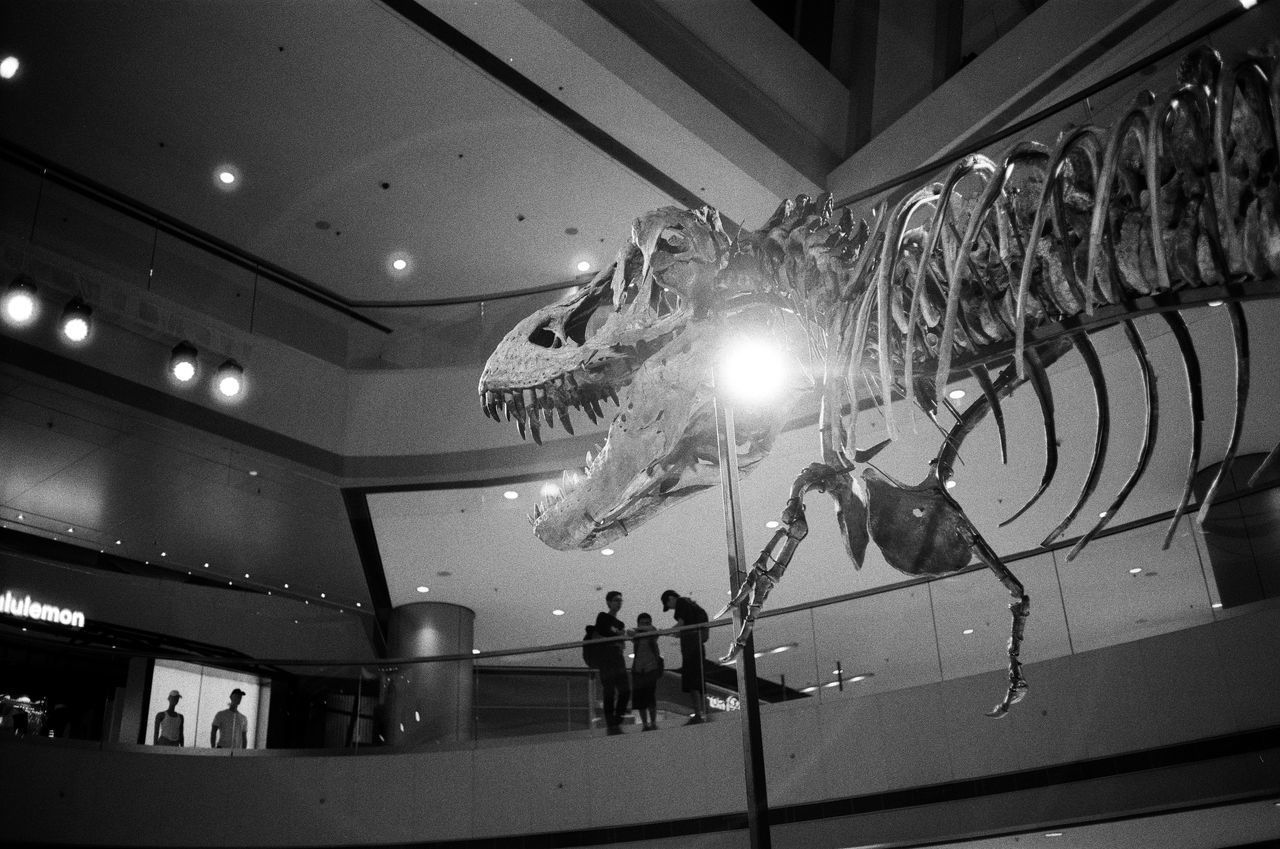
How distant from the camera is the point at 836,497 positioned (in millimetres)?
3498

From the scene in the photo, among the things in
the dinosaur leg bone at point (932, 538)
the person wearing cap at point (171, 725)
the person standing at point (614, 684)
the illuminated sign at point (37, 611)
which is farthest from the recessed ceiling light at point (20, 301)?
the dinosaur leg bone at point (932, 538)

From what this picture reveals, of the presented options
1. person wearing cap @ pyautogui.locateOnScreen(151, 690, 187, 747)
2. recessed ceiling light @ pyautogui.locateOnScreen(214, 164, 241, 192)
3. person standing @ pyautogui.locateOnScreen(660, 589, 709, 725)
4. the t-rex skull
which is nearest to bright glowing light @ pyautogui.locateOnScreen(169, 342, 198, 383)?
recessed ceiling light @ pyautogui.locateOnScreen(214, 164, 241, 192)

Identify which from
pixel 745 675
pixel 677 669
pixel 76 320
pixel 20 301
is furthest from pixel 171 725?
pixel 745 675

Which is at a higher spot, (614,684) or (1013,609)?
(614,684)

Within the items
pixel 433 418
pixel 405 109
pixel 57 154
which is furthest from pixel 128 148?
pixel 433 418

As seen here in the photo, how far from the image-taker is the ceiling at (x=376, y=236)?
28.4 feet

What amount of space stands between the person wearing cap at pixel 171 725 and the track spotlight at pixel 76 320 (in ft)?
9.80

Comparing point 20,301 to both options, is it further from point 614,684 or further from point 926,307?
point 926,307

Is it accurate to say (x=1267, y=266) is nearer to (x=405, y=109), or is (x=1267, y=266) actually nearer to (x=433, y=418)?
(x=405, y=109)

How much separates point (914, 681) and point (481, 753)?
3752 mm

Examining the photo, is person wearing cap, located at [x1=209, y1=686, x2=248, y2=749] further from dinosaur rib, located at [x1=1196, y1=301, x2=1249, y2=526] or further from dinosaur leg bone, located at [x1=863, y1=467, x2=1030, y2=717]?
dinosaur rib, located at [x1=1196, y1=301, x2=1249, y2=526]

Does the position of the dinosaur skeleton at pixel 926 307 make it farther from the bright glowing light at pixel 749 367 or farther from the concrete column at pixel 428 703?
the concrete column at pixel 428 703

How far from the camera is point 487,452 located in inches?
430

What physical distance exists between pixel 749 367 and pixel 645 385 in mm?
359
